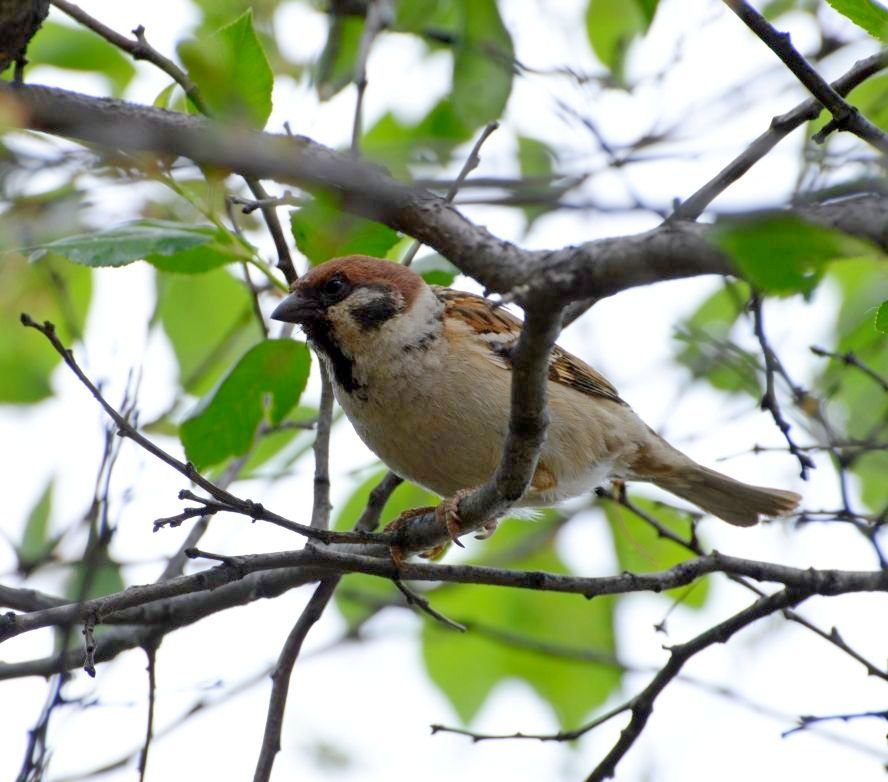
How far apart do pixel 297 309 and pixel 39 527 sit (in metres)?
1.32

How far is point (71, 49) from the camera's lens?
4.06m

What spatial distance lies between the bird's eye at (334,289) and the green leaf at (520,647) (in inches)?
53.0

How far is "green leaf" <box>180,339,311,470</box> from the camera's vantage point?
3266 millimetres

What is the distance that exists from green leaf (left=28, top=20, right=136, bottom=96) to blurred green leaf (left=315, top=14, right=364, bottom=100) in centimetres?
75

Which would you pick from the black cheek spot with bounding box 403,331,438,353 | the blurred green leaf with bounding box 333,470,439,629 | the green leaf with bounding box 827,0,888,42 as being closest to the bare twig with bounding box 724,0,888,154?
the green leaf with bounding box 827,0,888,42

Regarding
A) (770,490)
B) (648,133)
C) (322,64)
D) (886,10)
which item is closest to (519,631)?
(770,490)

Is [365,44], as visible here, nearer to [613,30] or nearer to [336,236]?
[336,236]

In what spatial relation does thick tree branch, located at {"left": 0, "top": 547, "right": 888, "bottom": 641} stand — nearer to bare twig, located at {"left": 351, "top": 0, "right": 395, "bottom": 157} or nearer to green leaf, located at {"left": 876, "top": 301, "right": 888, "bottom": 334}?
green leaf, located at {"left": 876, "top": 301, "right": 888, "bottom": 334}

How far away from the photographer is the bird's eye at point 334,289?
3.86 meters

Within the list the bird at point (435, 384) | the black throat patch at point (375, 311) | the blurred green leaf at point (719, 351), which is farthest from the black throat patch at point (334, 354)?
the blurred green leaf at point (719, 351)

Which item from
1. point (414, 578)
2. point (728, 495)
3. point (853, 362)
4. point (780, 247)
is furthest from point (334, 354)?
point (780, 247)

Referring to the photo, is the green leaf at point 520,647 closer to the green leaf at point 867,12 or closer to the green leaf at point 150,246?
the green leaf at point 150,246

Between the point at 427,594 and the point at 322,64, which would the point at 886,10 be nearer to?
the point at 322,64

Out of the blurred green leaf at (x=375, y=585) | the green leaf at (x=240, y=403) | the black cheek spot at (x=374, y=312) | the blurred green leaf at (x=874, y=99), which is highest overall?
the blurred green leaf at (x=874, y=99)
